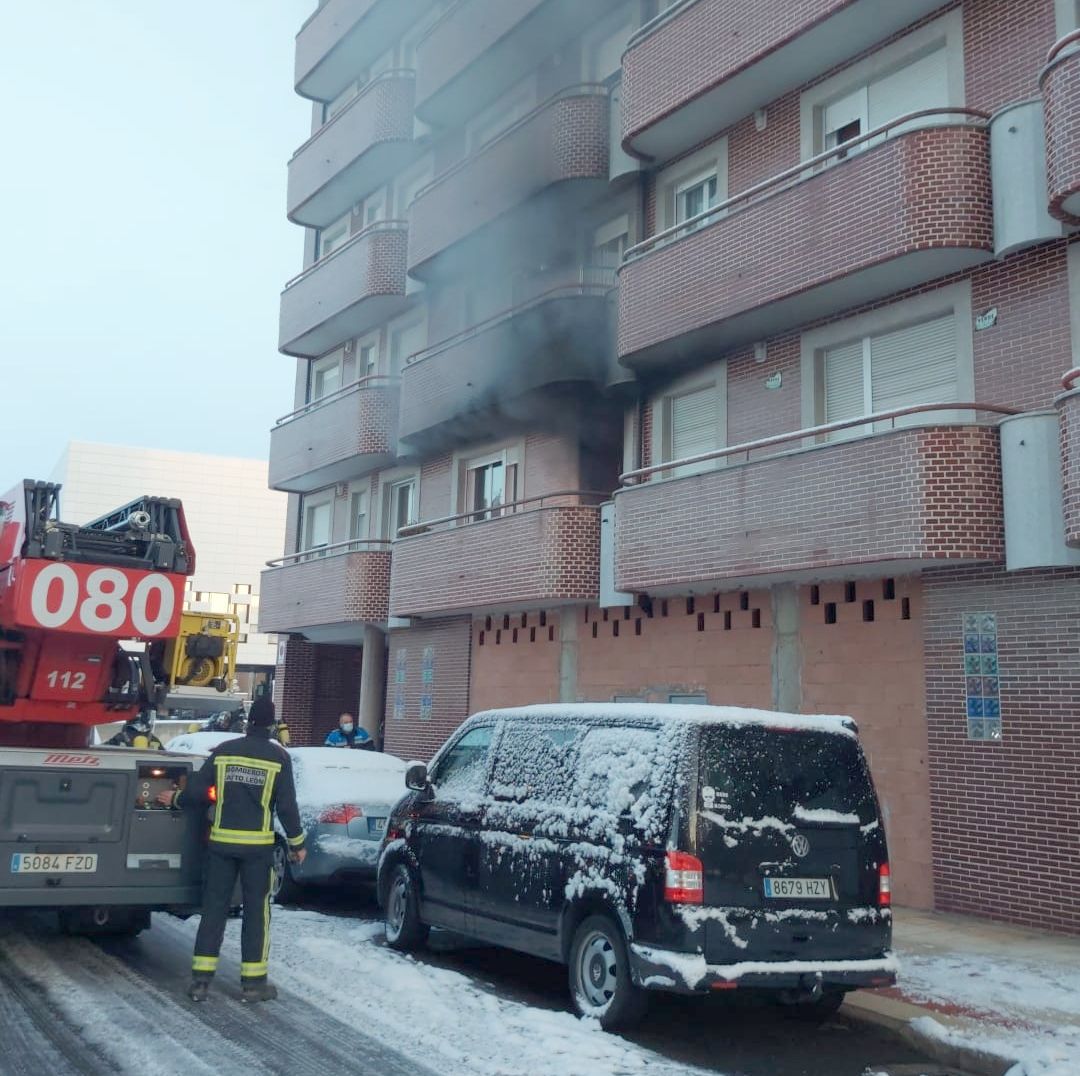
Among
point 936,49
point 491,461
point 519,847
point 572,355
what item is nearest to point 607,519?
point 572,355

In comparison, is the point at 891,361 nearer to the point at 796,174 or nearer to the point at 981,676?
the point at 796,174

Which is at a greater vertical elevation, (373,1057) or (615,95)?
(615,95)

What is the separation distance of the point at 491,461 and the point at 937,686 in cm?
953

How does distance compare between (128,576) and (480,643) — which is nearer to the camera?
(128,576)

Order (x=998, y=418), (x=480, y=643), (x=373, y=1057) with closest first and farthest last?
(x=373, y=1057) < (x=998, y=418) < (x=480, y=643)

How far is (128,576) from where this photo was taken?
312 inches

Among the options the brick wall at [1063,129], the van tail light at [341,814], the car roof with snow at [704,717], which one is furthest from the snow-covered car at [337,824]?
the brick wall at [1063,129]

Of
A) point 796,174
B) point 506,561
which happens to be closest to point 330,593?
point 506,561

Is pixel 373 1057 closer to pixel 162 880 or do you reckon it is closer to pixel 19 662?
pixel 162 880

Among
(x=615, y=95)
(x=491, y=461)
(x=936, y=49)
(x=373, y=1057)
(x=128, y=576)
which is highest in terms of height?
(x=615, y=95)

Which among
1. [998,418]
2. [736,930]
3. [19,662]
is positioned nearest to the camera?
[736,930]

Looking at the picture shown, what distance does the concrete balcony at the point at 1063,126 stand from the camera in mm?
9828

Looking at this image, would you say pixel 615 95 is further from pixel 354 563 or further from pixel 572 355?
pixel 354 563

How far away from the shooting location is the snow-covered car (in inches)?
400
